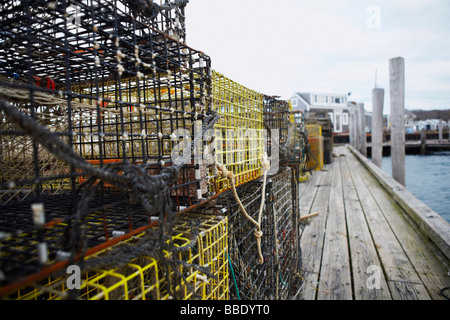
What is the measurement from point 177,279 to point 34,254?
0.50 m

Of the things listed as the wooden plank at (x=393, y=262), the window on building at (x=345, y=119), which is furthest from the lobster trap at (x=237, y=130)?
the window on building at (x=345, y=119)

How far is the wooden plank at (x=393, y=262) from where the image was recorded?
2633 mm

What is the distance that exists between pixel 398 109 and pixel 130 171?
6.90m

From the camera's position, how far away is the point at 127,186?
0.93m

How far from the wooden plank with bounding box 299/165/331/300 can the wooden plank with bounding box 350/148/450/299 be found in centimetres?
104

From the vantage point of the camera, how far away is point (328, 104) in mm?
40062

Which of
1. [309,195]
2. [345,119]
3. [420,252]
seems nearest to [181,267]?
[420,252]

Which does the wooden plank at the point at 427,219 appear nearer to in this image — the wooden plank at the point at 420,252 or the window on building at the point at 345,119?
the wooden plank at the point at 420,252

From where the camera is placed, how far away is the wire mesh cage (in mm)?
802

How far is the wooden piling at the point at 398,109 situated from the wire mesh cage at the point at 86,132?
589cm

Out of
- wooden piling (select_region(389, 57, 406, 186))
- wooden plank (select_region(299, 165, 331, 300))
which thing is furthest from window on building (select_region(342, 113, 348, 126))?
wooden plank (select_region(299, 165, 331, 300))

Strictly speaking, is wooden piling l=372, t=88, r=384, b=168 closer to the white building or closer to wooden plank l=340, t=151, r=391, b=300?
wooden plank l=340, t=151, r=391, b=300
